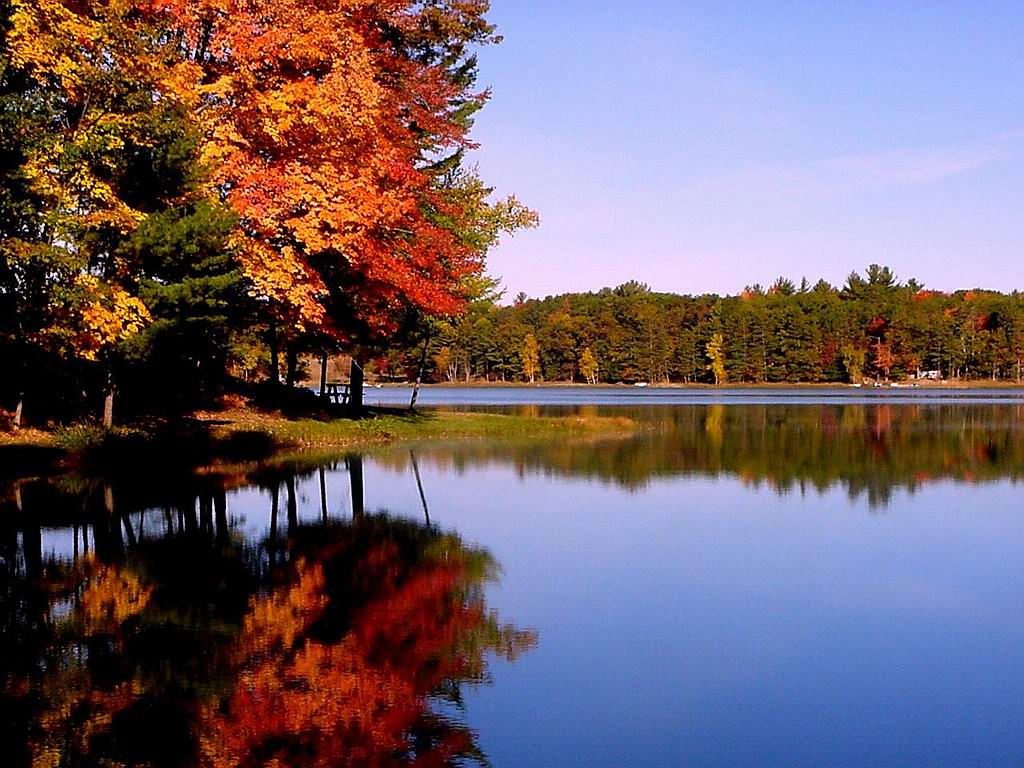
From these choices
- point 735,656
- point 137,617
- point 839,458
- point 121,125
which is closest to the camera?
point 735,656

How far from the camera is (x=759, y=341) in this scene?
15638 centimetres

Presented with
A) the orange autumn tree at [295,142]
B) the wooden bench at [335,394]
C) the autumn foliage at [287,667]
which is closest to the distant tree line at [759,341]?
the wooden bench at [335,394]

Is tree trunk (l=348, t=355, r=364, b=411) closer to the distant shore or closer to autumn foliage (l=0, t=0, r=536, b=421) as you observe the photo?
autumn foliage (l=0, t=0, r=536, b=421)

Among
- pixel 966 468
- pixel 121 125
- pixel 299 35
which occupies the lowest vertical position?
pixel 966 468

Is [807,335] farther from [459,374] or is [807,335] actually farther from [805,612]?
[805,612]

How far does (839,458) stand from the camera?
32.2 meters

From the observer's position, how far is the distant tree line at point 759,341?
495 feet

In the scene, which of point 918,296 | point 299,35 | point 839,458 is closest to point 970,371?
point 918,296

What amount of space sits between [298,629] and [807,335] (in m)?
150

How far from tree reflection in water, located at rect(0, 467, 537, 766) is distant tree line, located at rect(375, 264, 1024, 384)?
127746 millimetres

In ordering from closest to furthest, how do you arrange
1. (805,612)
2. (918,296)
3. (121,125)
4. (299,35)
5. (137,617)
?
1. (137,617)
2. (805,612)
3. (121,125)
4. (299,35)
5. (918,296)

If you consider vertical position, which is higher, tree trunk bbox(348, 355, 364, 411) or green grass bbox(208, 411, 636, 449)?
tree trunk bbox(348, 355, 364, 411)

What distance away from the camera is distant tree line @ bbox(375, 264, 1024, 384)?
15088 centimetres

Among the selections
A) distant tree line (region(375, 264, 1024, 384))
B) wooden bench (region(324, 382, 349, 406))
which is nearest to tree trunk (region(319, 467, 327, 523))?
wooden bench (region(324, 382, 349, 406))
